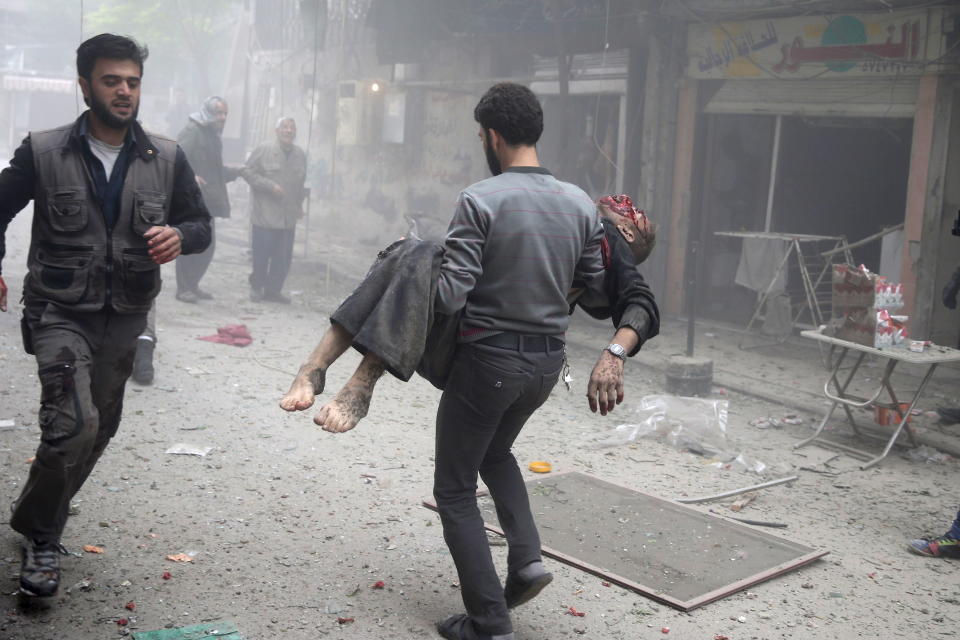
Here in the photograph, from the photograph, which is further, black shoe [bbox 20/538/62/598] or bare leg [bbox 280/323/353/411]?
black shoe [bbox 20/538/62/598]

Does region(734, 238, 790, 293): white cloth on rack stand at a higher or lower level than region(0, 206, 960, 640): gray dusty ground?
higher

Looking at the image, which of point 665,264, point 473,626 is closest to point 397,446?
point 473,626

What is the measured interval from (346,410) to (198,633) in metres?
1.14

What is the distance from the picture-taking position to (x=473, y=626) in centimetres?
354

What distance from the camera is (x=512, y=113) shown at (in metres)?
3.26

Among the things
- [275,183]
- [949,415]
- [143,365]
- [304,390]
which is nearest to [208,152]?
[275,183]

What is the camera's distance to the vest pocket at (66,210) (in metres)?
3.75

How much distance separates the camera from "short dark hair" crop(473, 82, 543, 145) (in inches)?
129

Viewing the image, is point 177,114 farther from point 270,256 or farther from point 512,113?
point 512,113

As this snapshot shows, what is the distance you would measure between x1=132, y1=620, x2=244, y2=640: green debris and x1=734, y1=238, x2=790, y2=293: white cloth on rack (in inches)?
323

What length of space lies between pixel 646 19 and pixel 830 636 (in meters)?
8.44

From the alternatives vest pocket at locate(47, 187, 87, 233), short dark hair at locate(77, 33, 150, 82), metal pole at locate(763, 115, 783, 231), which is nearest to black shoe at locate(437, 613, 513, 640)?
vest pocket at locate(47, 187, 87, 233)

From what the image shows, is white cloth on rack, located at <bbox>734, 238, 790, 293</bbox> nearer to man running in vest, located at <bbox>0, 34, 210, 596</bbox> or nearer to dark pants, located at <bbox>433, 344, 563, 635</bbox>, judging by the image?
dark pants, located at <bbox>433, 344, 563, 635</bbox>

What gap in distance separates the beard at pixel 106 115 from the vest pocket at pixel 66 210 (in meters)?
0.29
